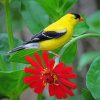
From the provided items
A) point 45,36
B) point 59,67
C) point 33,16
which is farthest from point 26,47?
point 33,16

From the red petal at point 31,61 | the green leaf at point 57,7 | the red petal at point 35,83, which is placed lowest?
the red petal at point 35,83

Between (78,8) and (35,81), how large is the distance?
6.31 ft

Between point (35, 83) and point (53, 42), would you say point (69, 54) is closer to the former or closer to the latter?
point (53, 42)

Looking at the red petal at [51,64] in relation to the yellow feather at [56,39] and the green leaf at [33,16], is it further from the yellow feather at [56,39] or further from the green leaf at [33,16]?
the green leaf at [33,16]

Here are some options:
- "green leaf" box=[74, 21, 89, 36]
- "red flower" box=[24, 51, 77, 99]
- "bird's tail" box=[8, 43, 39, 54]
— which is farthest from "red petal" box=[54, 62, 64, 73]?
"green leaf" box=[74, 21, 89, 36]

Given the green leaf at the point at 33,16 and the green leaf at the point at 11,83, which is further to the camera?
the green leaf at the point at 33,16

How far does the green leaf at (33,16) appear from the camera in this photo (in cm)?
136

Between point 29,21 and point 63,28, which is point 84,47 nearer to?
point 29,21

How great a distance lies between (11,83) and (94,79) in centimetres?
23

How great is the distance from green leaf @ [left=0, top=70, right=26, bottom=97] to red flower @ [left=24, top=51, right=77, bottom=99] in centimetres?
10

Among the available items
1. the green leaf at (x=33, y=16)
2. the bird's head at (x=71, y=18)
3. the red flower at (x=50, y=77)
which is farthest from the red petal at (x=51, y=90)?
the green leaf at (x=33, y=16)

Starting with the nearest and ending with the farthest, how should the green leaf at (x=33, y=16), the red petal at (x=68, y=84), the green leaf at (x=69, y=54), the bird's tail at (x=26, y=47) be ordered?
the red petal at (x=68, y=84)
the bird's tail at (x=26, y=47)
the green leaf at (x=69, y=54)
the green leaf at (x=33, y=16)

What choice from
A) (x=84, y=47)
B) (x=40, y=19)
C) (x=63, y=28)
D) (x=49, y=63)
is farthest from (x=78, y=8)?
(x=49, y=63)

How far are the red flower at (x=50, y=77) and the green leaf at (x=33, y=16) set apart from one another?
1.13 feet
